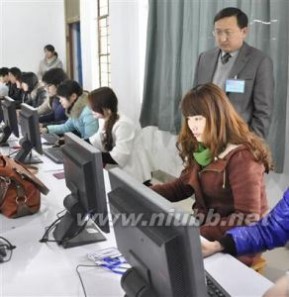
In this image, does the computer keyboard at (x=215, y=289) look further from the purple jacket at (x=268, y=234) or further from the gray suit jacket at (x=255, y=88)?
the gray suit jacket at (x=255, y=88)

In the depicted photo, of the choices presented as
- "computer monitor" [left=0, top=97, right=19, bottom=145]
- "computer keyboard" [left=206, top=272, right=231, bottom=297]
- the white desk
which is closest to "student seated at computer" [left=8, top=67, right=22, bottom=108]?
"computer monitor" [left=0, top=97, right=19, bottom=145]

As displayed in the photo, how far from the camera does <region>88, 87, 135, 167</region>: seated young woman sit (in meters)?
2.80

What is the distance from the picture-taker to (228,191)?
1608 millimetres

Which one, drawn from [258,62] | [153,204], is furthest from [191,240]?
[258,62]

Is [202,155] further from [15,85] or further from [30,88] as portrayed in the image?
[15,85]

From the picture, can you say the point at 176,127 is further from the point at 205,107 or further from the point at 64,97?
the point at 205,107

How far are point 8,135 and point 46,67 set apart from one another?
4.68 meters

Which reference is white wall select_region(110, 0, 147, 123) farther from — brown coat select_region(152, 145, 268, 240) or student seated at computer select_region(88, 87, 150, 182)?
brown coat select_region(152, 145, 268, 240)

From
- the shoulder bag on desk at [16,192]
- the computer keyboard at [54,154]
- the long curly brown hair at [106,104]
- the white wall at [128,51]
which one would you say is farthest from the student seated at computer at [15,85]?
the shoulder bag on desk at [16,192]

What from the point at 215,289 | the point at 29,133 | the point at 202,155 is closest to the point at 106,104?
the point at 29,133

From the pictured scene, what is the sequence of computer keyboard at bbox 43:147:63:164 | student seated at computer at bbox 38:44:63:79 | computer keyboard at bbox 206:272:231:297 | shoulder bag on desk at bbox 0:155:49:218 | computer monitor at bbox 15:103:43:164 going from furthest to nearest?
student seated at computer at bbox 38:44:63:79 → computer keyboard at bbox 43:147:63:164 → computer monitor at bbox 15:103:43:164 → shoulder bag on desk at bbox 0:155:49:218 → computer keyboard at bbox 206:272:231:297

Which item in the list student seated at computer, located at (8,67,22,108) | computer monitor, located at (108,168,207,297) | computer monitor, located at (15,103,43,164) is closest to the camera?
computer monitor, located at (108,168,207,297)

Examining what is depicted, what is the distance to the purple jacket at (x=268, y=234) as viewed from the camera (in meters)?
1.39

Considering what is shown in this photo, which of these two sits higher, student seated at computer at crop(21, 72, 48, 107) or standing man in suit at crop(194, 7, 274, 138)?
standing man in suit at crop(194, 7, 274, 138)
